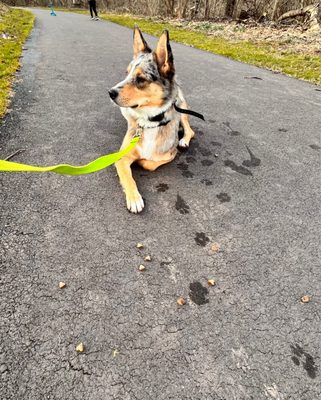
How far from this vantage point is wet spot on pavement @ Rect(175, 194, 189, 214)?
3.19m

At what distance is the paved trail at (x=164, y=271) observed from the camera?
180cm

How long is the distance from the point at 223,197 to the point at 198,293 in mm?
1476

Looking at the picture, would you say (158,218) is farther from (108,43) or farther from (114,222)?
(108,43)

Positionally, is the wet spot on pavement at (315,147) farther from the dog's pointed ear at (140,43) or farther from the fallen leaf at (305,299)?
the fallen leaf at (305,299)

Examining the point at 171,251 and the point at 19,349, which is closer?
the point at 19,349

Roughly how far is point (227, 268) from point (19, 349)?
1.72m

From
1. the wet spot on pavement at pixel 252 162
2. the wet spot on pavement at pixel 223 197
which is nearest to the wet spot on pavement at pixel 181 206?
the wet spot on pavement at pixel 223 197

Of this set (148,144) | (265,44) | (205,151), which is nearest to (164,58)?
(148,144)

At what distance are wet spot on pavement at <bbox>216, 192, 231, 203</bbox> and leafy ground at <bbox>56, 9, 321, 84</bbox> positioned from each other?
22.0ft

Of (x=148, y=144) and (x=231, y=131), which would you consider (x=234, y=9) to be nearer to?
(x=231, y=131)

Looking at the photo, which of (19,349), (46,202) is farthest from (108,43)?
(19,349)

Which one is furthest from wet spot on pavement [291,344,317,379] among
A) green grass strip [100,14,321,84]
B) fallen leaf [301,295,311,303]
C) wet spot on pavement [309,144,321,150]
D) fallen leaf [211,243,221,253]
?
green grass strip [100,14,321,84]

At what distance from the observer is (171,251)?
2.69m

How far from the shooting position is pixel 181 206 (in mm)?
3254
